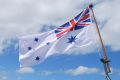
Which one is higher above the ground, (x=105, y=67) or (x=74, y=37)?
(x=74, y=37)

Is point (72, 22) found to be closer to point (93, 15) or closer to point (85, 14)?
point (85, 14)

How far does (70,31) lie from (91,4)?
572 cm

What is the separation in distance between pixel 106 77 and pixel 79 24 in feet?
41.6

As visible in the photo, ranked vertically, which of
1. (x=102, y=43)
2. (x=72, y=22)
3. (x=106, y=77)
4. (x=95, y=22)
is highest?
(x=72, y=22)

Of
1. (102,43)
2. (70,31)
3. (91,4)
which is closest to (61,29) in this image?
(70,31)

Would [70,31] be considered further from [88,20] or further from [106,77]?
[106,77]

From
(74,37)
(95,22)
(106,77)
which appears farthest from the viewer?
(74,37)

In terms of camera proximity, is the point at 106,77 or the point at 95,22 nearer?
the point at 106,77

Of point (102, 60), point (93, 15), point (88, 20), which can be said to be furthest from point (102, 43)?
point (88, 20)

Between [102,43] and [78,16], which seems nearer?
[102,43]

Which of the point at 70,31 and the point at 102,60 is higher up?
the point at 70,31

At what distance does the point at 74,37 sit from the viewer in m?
57.7

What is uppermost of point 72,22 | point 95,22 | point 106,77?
point 72,22

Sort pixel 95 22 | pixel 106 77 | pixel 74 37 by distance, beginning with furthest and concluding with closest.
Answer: pixel 74 37 < pixel 95 22 < pixel 106 77
